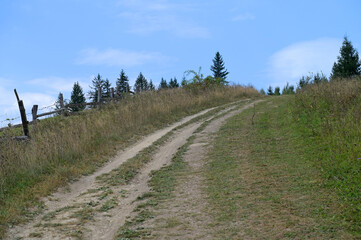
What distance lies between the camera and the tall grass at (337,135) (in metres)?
5.75

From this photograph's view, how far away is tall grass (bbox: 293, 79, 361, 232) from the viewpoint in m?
5.75

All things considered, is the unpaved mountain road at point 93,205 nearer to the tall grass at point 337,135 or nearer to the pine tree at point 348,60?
the tall grass at point 337,135

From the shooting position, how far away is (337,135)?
859 cm

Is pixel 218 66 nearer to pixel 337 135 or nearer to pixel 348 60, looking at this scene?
pixel 348 60

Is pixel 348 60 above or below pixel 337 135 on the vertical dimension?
above

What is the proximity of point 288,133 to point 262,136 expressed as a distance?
88 cm

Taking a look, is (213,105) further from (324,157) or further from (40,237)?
(40,237)

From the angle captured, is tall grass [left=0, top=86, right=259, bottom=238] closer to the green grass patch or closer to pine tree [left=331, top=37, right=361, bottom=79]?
the green grass patch

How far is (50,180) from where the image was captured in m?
8.23

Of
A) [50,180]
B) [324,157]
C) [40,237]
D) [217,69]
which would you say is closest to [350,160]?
[324,157]

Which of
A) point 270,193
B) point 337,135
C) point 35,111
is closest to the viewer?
point 270,193

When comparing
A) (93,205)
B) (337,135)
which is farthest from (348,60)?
(93,205)

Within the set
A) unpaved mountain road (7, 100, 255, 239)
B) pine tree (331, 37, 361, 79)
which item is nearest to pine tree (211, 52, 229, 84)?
pine tree (331, 37, 361, 79)

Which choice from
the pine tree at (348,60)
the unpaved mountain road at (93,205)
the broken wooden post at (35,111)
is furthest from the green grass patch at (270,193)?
the pine tree at (348,60)
